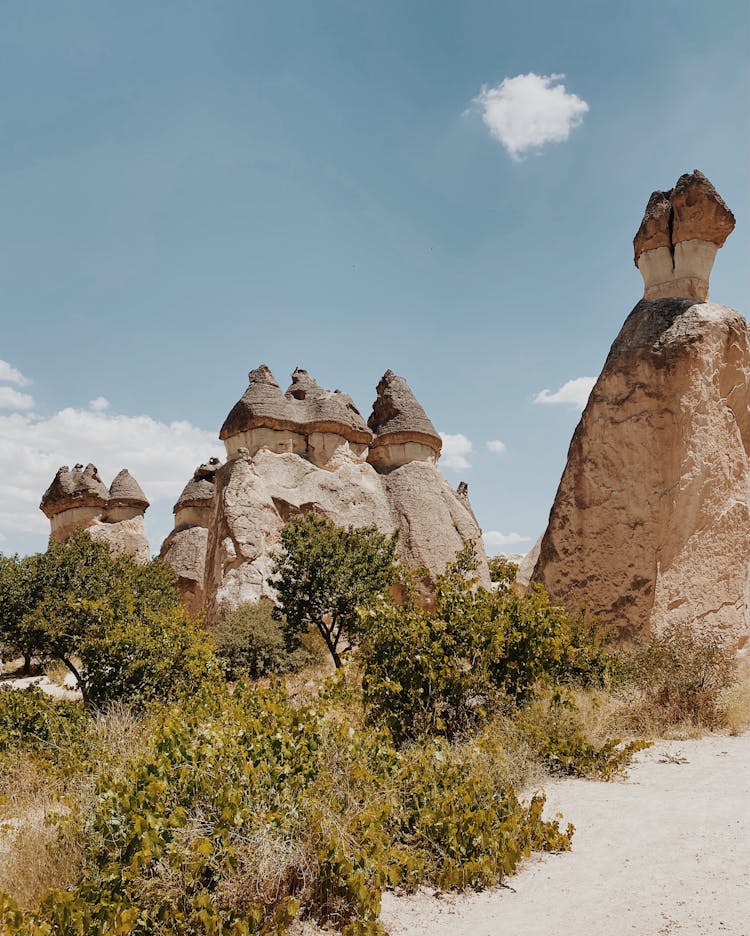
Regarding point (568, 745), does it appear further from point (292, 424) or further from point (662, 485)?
point (292, 424)

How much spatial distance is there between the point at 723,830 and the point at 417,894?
1825mm

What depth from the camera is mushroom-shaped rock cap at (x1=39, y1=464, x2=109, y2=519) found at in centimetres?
2320

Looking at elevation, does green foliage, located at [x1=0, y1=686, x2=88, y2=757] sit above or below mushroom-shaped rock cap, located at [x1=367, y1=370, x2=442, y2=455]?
below

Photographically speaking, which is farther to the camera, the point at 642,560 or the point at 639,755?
the point at 642,560

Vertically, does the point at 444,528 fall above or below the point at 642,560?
above

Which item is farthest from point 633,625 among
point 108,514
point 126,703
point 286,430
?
point 108,514

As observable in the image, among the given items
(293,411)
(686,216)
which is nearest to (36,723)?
(686,216)

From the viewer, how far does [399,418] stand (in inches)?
719

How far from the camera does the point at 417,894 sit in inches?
148

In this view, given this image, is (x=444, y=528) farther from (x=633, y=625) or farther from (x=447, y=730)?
(x=447, y=730)

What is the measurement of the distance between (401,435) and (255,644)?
7.34 meters

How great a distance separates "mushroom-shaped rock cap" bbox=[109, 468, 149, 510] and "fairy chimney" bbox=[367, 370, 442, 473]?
9822 mm

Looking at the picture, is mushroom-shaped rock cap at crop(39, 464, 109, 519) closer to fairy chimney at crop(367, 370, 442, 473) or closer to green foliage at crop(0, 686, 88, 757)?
fairy chimney at crop(367, 370, 442, 473)

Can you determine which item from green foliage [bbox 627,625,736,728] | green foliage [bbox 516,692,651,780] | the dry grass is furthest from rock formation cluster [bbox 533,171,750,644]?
the dry grass
